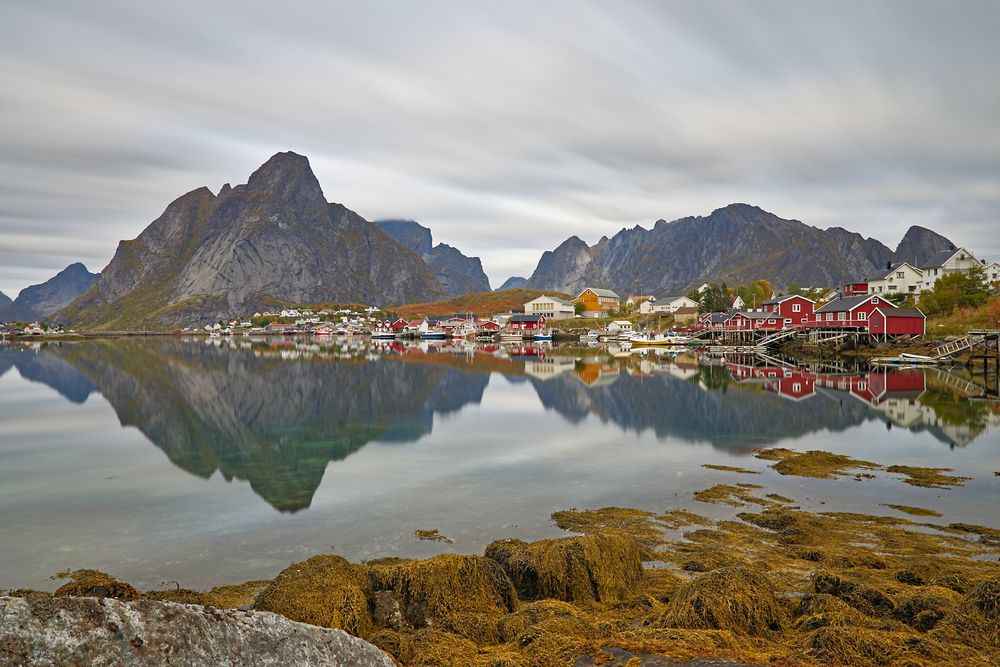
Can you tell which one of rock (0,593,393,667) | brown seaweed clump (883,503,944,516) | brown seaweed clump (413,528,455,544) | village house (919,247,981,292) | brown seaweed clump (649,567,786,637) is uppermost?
village house (919,247,981,292)

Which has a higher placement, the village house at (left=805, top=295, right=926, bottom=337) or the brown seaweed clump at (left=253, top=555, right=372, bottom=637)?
the village house at (left=805, top=295, right=926, bottom=337)

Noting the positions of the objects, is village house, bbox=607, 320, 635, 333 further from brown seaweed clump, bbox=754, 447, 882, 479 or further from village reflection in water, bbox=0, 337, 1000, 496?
brown seaweed clump, bbox=754, 447, 882, 479

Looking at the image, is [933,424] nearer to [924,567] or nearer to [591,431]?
[591,431]

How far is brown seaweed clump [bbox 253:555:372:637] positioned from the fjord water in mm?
4141

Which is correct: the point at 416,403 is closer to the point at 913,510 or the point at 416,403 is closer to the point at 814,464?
the point at 814,464

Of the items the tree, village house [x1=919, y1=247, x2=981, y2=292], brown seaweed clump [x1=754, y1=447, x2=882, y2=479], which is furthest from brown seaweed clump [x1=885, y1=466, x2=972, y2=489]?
village house [x1=919, y1=247, x2=981, y2=292]

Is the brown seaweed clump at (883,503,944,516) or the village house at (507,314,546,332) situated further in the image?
the village house at (507,314,546,332)

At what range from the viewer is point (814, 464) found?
74.5 ft

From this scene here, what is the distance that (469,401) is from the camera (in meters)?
44.2

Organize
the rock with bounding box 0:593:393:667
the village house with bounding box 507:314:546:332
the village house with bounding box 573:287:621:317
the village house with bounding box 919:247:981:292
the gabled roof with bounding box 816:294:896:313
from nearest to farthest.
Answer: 1. the rock with bounding box 0:593:393:667
2. the gabled roof with bounding box 816:294:896:313
3. the village house with bounding box 919:247:981:292
4. the village house with bounding box 507:314:546:332
5. the village house with bounding box 573:287:621:317

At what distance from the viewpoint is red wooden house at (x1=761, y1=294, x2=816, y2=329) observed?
3856 inches

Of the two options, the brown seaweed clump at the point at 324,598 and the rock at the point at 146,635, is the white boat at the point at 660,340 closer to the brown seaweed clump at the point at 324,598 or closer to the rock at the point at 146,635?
the brown seaweed clump at the point at 324,598

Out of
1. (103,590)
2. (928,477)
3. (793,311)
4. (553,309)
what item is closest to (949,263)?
(793,311)

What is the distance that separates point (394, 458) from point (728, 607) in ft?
60.8
